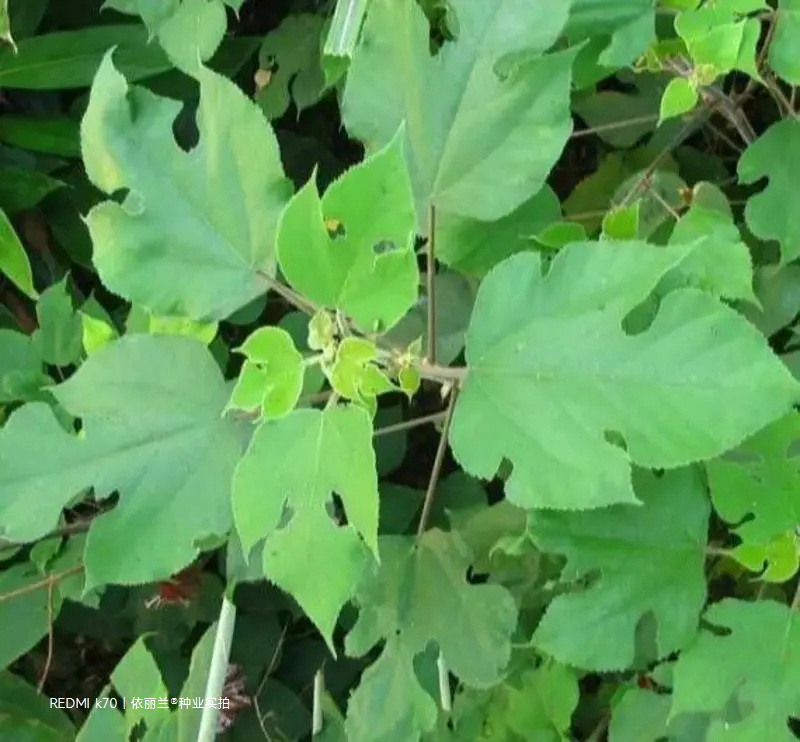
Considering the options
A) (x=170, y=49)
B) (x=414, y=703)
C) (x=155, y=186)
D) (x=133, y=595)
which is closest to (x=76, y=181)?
(x=170, y=49)

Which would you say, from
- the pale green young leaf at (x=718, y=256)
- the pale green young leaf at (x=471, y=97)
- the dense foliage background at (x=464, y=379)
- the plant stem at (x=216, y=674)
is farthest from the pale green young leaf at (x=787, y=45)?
the plant stem at (x=216, y=674)

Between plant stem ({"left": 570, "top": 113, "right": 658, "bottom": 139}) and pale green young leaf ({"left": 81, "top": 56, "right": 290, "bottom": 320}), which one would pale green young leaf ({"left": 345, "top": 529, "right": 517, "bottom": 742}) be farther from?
plant stem ({"left": 570, "top": 113, "right": 658, "bottom": 139})

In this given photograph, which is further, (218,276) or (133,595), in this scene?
(133,595)

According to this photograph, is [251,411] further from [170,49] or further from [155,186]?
[170,49]

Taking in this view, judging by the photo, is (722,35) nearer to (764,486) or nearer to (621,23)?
(621,23)

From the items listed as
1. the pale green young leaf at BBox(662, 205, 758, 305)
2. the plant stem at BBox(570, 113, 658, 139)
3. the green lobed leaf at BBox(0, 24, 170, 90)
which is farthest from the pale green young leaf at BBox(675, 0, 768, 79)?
the green lobed leaf at BBox(0, 24, 170, 90)

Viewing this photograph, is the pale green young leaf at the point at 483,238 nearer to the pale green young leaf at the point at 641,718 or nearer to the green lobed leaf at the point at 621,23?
the green lobed leaf at the point at 621,23
